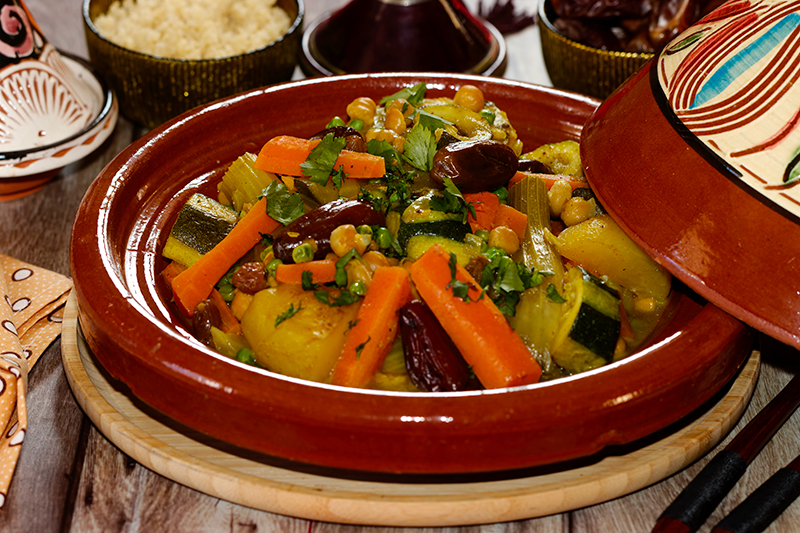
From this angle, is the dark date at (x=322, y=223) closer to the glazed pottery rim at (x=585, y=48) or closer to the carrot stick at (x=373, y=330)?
the carrot stick at (x=373, y=330)

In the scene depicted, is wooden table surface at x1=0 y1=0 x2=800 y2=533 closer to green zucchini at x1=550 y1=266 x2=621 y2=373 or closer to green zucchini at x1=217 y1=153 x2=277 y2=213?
green zucchini at x1=550 y1=266 x2=621 y2=373

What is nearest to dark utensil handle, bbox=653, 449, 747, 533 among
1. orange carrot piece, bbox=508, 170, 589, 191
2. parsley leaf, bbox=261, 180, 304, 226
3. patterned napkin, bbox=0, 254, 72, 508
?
orange carrot piece, bbox=508, 170, 589, 191

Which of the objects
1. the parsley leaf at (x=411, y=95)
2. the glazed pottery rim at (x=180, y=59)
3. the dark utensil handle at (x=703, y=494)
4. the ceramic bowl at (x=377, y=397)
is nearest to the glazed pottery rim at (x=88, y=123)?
the glazed pottery rim at (x=180, y=59)

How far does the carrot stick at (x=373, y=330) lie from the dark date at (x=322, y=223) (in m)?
0.25

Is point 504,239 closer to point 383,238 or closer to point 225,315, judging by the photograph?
point 383,238

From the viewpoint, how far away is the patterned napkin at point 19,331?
8.70 feet

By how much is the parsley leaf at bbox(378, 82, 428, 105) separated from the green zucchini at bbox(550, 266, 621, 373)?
1.23 metres

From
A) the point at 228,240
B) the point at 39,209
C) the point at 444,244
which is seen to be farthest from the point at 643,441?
the point at 39,209

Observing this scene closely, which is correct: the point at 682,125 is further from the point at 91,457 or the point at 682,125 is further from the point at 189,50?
the point at 189,50

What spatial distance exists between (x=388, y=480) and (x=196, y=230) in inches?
47.2

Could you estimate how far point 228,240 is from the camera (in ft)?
9.43

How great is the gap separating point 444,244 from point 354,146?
1.85 ft

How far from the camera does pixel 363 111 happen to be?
132 inches

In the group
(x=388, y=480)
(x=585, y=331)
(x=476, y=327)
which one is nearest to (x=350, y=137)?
(x=476, y=327)
